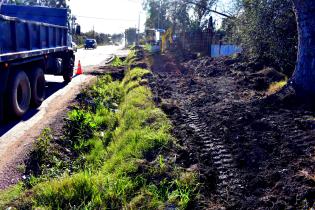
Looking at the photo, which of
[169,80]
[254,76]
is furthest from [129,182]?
[169,80]

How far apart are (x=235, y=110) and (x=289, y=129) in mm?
1691

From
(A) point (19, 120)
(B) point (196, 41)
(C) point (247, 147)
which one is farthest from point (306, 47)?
(B) point (196, 41)

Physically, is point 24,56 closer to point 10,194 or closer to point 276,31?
point 10,194

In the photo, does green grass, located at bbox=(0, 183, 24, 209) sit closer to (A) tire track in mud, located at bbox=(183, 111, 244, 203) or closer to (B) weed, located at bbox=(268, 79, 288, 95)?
(A) tire track in mud, located at bbox=(183, 111, 244, 203)

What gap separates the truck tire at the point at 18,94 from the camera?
7445 millimetres

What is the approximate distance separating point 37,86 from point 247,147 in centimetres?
628

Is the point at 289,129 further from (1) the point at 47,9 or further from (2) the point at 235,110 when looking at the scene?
(1) the point at 47,9

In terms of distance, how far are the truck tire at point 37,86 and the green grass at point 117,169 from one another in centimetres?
160

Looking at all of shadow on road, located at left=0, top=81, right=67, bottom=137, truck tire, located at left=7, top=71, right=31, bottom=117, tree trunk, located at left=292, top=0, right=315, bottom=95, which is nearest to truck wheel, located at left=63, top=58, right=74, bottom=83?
shadow on road, located at left=0, top=81, right=67, bottom=137

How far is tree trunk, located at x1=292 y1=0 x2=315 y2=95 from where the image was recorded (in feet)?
24.8

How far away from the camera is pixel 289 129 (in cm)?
579

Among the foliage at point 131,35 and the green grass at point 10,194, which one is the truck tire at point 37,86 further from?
the foliage at point 131,35

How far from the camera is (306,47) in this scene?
7.79m

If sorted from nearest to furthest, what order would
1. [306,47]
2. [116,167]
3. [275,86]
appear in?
[116,167], [306,47], [275,86]
